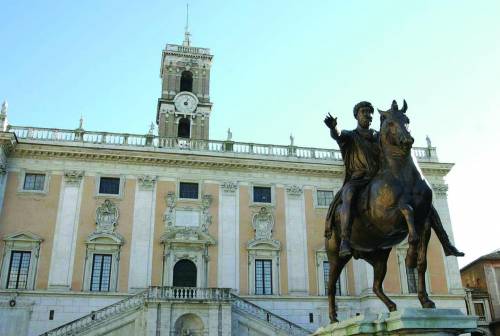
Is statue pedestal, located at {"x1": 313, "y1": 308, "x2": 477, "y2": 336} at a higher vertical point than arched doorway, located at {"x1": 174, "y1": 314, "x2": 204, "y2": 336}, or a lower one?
lower

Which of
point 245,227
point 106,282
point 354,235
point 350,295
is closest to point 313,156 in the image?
point 245,227

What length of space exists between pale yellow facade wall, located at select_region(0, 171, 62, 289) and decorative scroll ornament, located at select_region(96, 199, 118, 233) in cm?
244

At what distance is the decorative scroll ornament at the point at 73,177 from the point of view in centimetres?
2969

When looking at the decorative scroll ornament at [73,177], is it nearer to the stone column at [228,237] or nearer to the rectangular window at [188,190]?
the rectangular window at [188,190]

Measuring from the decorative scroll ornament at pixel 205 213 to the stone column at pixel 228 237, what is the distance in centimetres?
72

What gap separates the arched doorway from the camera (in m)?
24.6

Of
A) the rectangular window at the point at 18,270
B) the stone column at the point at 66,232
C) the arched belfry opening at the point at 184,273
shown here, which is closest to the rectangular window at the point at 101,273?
the stone column at the point at 66,232

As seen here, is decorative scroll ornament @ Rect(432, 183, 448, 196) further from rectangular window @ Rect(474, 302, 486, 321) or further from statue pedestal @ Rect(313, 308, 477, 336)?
statue pedestal @ Rect(313, 308, 477, 336)

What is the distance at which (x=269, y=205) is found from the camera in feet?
104

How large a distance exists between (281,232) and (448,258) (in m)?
11.4

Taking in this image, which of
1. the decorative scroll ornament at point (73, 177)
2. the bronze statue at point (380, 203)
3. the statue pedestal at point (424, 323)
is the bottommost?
the statue pedestal at point (424, 323)

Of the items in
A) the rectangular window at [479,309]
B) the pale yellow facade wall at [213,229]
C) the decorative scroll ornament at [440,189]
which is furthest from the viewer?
the rectangular window at [479,309]

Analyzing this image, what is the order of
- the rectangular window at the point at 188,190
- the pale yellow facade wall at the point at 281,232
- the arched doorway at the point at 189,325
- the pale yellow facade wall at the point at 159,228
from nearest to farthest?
the arched doorway at the point at 189,325 < the pale yellow facade wall at the point at 159,228 < the pale yellow facade wall at the point at 281,232 < the rectangular window at the point at 188,190

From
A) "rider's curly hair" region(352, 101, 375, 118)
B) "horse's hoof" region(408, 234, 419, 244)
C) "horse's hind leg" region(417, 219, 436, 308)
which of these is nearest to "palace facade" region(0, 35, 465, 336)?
"rider's curly hair" region(352, 101, 375, 118)
